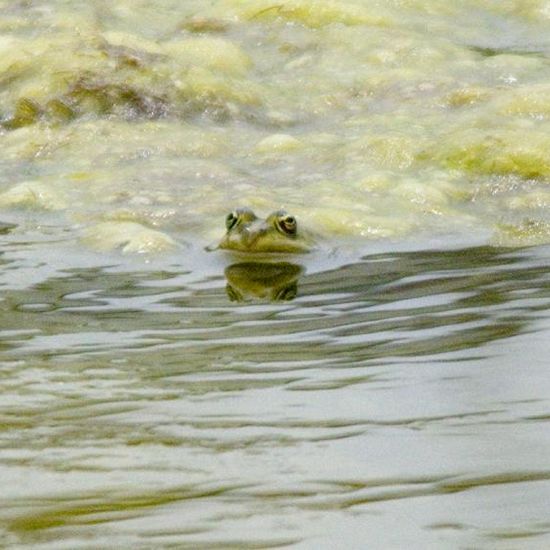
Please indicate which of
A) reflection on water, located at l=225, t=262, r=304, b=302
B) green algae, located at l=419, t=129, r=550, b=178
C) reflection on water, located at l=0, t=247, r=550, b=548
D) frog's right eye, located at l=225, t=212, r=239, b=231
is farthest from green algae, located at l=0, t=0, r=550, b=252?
reflection on water, located at l=0, t=247, r=550, b=548

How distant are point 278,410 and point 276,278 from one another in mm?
1316

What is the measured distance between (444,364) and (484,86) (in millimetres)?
2840

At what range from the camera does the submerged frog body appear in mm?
3926

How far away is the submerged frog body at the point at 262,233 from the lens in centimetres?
393

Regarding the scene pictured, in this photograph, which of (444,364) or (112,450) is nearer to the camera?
(112,450)

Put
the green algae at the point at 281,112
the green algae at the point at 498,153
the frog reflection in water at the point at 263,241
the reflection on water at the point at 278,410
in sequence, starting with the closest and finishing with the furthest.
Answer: the reflection on water at the point at 278,410
the frog reflection in water at the point at 263,241
the green algae at the point at 281,112
the green algae at the point at 498,153

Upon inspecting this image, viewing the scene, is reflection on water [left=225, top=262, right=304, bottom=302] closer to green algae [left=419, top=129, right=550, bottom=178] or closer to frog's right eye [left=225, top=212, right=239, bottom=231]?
frog's right eye [left=225, top=212, right=239, bottom=231]

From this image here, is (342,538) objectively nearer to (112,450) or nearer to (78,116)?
(112,450)

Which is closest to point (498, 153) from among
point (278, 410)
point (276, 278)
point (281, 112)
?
point (281, 112)

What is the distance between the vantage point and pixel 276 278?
3.71 m

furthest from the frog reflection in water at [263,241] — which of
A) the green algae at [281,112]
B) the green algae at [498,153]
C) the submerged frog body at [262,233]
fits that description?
the green algae at [498,153]

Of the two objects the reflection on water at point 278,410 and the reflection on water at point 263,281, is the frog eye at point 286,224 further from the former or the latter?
the reflection on water at point 278,410

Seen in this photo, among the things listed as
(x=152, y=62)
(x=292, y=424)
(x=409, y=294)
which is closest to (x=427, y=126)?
(x=152, y=62)

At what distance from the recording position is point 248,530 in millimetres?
1858
